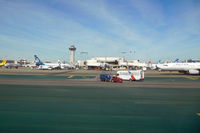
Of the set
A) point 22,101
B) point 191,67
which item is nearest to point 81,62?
point 191,67

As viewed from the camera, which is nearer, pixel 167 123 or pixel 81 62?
pixel 167 123

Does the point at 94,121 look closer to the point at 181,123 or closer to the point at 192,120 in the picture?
the point at 181,123

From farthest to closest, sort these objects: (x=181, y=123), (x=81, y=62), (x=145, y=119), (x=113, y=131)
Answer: (x=81, y=62)
(x=145, y=119)
(x=181, y=123)
(x=113, y=131)

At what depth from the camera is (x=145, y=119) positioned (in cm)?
841

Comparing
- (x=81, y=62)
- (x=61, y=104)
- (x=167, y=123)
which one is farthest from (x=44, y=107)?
(x=81, y=62)

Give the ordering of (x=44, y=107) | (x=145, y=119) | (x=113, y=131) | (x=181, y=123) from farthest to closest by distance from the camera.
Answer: (x=44, y=107)
(x=145, y=119)
(x=181, y=123)
(x=113, y=131)

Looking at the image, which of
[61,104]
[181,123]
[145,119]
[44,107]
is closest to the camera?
[181,123]

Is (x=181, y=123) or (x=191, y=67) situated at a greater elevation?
(x=191, y=67)

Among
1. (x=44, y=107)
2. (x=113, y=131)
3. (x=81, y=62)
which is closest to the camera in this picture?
(x=113, y=131)

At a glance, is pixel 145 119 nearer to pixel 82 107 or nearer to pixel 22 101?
pixel 82 107

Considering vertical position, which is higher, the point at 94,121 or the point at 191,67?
the point at 191,67

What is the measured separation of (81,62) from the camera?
142m

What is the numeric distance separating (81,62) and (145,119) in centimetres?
13610

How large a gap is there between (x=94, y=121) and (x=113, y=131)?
5.11ft
